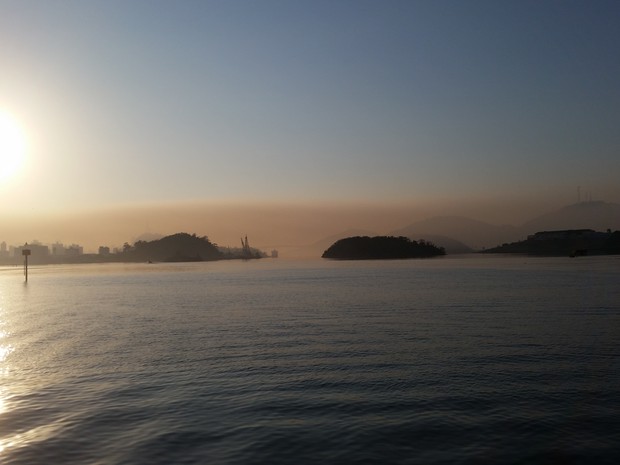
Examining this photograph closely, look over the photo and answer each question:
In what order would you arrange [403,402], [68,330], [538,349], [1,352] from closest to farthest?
1. [403,402]
2. [538,349]
3. [1,352]
4. [68,330]

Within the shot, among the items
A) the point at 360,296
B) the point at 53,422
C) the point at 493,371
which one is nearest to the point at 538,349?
the point at 493,371

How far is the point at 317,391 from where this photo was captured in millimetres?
21078

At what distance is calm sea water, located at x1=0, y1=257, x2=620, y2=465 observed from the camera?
15.1 m

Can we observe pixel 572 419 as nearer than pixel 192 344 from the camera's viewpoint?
Yes

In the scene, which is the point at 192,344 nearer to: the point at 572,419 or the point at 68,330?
the point at 68,330

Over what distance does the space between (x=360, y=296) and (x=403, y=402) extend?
4854 cm

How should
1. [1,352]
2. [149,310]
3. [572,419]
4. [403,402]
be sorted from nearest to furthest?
[572,419], [403,402], [1,352], [149,310]

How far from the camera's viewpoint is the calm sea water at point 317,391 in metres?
15.1

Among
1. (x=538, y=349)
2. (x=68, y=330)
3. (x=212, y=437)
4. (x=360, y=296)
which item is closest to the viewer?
(x=212, y=437)

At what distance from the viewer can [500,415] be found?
17719 millimetres

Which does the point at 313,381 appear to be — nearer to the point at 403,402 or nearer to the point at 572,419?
the point at 403,402

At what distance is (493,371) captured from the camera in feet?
79.2

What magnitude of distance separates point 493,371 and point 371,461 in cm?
1197

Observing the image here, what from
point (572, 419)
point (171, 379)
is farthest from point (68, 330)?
point (572, 419)
